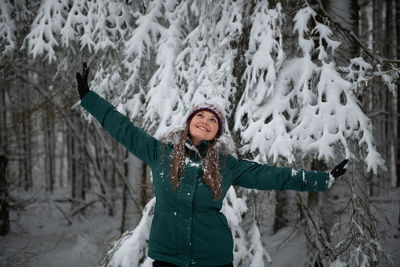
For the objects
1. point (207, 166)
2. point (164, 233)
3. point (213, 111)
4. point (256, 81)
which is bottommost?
point (164, 233)

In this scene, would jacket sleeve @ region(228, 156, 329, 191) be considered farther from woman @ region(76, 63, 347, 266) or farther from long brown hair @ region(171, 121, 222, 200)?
long brown hair @ region(171, 121, 222, 200)

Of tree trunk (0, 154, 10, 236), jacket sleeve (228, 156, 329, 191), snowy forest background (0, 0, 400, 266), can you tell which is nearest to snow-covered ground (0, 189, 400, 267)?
tree trunk (0, 154, 10, 236)

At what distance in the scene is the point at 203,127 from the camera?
2.38 meters

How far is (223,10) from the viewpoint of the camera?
13.0 feet

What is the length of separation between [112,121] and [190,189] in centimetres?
80

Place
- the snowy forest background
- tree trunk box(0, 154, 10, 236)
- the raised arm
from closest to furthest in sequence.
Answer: the raised arm
the snowy forest background
tree trunk box(0, 154, 10, 236)

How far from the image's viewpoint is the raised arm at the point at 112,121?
2.23 m

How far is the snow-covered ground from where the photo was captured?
646cm

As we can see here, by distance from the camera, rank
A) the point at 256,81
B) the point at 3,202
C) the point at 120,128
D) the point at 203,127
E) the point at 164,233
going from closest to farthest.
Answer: the point at 164,233 → the point at 120,128 → the point at 203,127 → the point at 256,81 → the point at 3,202

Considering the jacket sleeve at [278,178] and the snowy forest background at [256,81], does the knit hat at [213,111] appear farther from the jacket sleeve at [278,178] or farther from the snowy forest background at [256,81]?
the snowy forest background at [256,81]

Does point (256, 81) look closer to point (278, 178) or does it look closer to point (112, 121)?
point (278, 178)

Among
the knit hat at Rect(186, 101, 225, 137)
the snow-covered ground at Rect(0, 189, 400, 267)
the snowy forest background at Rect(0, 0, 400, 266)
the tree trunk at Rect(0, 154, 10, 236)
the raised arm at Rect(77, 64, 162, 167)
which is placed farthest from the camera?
the tree trunk at Rect(0, 154, 10, 236)

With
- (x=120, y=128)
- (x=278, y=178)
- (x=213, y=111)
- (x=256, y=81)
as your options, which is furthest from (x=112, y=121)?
(x=256, y=81)

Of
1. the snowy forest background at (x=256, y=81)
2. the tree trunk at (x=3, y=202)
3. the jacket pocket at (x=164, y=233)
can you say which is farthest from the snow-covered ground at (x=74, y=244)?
the jacket pocket at (x=164, y=233)
